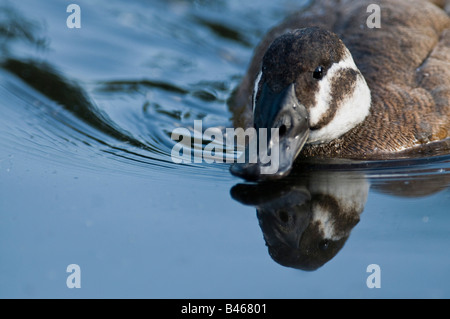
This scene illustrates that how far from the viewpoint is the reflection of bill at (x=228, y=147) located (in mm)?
A: 5273

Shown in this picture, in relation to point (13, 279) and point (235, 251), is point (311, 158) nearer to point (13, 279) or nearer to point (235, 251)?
point (235, 251)

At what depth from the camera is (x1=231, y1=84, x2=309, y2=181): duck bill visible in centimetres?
525

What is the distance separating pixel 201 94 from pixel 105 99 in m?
1.13

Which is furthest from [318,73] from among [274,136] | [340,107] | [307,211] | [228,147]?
[228,147]

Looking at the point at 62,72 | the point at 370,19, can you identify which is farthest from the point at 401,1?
the point at 62,72

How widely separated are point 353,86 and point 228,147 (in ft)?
4.16

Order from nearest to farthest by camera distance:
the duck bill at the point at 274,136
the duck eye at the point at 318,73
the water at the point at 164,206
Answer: the water at the point at 164,206, the duck bill at the point at 274,136, the duck eye at the point at 318,73

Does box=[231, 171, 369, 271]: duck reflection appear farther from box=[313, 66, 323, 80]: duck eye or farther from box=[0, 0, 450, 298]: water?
box=[313, 66, 323, 80]: duck eye

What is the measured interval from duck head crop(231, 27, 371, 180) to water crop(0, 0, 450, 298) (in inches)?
9.5

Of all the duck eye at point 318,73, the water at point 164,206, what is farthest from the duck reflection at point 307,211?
the duck eye at point 318,73

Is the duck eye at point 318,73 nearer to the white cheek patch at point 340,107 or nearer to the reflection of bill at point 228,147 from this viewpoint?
the white cheek patch at point 340,107

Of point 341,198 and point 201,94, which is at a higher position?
point 201,94

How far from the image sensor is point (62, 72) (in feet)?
27.2

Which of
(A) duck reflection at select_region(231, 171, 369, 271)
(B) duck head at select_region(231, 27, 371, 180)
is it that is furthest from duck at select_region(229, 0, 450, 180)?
(A) duck reflection at select_region(231, 171, 369, 271)
